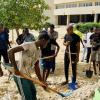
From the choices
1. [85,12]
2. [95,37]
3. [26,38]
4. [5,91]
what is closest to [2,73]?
[26,38]

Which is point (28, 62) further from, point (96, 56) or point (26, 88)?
point (96, 56)

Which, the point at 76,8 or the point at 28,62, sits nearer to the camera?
the point at 28,62

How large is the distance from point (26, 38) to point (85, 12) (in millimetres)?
45069

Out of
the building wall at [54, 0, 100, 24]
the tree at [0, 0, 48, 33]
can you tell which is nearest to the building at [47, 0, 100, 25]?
the building wall at [54, 0, 100, 24]

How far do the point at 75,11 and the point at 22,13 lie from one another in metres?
45.0

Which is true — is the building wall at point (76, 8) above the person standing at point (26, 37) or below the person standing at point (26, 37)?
below

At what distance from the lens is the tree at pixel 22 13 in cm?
1348

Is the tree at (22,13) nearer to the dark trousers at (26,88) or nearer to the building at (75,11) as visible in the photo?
the dark trousers at (26,88)

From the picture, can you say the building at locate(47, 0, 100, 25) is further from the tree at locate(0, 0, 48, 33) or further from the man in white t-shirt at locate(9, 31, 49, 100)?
the man in white t-shirt at locate(9, 31, 49, 100)

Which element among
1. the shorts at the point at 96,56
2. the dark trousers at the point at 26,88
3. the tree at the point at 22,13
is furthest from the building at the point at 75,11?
the dark trousers at the point at 26,88

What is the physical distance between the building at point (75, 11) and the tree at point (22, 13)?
3839 centimetres

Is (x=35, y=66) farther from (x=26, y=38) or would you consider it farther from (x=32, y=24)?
(x=32, y=24)

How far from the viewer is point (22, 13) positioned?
13.9 m

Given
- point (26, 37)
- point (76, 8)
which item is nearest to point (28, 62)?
point (26, 37)
